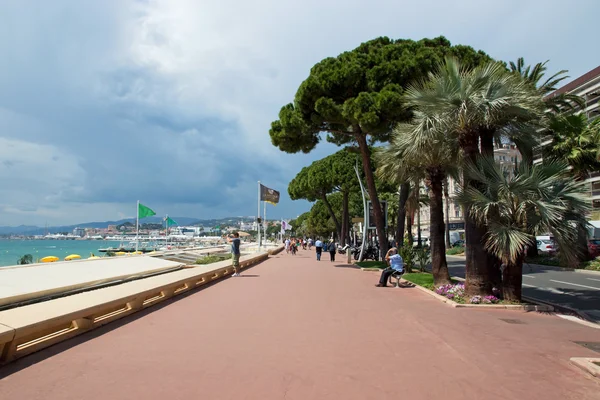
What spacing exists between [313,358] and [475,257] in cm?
644

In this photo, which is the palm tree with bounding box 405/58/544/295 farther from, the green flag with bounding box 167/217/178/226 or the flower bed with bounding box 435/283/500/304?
the green flag with bounding box 167/217/178/226

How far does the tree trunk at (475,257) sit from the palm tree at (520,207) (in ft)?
0.75

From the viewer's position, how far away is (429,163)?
12328 millimetres

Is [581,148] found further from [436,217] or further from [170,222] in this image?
[170,222]

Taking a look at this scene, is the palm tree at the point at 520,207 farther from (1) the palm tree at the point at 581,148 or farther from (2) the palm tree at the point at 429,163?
(1) the palm tree at the point at 581,148

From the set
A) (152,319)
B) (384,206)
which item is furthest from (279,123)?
(152,319)

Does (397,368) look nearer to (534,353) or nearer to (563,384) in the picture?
(563,384)

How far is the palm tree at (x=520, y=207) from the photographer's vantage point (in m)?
9.57

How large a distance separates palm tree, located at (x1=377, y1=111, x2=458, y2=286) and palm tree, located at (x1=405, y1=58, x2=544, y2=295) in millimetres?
311

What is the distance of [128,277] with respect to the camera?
15.9 m

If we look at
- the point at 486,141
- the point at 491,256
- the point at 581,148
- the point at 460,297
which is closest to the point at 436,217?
the point at 491,256

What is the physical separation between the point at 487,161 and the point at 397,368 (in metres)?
6.72

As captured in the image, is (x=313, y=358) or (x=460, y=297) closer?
(x=313, y=358)

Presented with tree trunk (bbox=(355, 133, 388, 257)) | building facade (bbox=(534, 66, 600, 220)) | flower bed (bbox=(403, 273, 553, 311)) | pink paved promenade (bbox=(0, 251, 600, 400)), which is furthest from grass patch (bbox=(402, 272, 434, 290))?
building facade (bbox=(534, 66, 600, 220))
